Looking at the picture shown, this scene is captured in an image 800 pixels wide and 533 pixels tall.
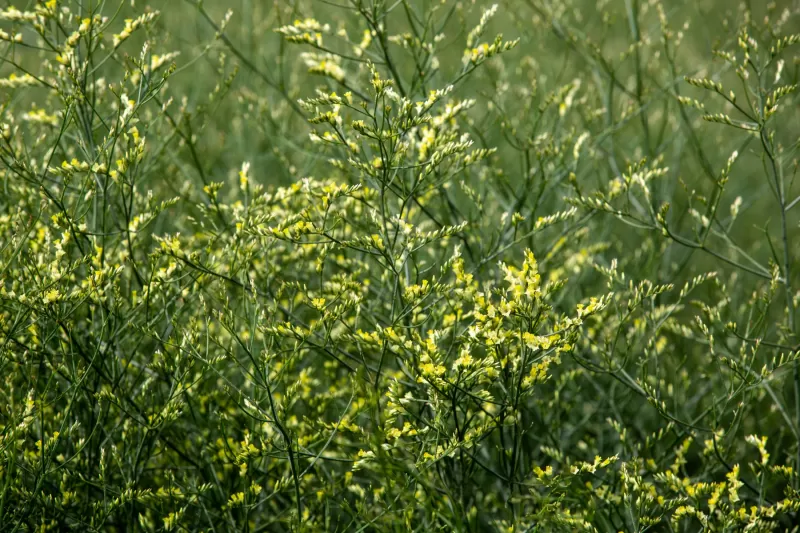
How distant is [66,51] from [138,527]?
7.41ft

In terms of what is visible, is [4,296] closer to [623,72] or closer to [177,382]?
[177,382]

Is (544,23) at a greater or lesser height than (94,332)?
greater

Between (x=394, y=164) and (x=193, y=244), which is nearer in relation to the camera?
(x=394, y=164)

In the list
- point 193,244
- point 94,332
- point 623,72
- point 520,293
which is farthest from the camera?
point 623,72

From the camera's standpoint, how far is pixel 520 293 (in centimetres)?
241

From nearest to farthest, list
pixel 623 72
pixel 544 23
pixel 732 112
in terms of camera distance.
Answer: pixel 544 23, pixel 732 112, pixel 623 72

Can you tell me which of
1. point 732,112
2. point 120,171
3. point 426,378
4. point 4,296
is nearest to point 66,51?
point 120,171

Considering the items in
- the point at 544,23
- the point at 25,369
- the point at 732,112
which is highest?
the point at 732,112

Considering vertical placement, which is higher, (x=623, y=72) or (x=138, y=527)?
(x=623, y=72)

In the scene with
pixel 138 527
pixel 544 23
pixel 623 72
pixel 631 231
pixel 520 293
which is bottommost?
pixel 138 527

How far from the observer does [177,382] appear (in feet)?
9.16

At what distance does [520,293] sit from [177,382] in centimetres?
143

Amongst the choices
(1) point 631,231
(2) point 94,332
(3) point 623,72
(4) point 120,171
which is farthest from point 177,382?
(3) point 623,72

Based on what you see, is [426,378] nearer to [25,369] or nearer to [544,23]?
[25,369]
